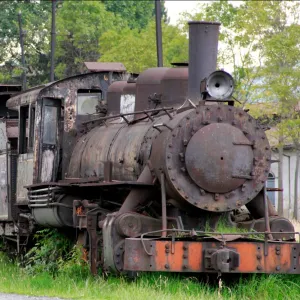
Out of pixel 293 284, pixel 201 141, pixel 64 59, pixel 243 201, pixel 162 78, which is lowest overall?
pixel 293 284

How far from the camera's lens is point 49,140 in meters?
15.2

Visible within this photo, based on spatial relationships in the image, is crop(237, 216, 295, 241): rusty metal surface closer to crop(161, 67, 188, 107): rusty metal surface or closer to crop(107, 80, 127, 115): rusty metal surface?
crop(161, 67, 188, 107): rusty metal surface

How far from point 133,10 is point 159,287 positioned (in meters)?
52.9

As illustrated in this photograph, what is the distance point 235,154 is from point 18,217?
5.45 metres

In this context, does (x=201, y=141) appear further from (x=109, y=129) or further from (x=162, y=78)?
(x=109, y=129)

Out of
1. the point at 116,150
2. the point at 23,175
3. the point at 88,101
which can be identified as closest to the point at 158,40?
the point at 88,101

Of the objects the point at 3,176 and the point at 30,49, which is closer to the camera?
the point at 3,176

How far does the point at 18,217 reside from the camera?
1633 centimetres

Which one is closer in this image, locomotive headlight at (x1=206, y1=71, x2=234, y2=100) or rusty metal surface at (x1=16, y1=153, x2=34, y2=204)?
locomotive headlight at (x1=206, y1=71, x2=234, y2=100)

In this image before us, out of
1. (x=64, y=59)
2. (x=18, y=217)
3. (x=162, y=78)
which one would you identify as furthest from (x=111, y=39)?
(x=162, y=78)

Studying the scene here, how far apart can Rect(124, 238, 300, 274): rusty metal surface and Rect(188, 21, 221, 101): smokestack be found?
214 centimetres

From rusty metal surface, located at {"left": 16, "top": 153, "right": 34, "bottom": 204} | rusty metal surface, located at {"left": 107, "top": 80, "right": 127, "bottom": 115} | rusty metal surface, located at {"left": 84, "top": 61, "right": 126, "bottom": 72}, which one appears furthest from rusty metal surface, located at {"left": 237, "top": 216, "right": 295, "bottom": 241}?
rusty metal surface, located at {"left": 84, "top": 61, "right": 126, "bottom": 72}

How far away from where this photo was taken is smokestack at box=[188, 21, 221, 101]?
41.3 ft

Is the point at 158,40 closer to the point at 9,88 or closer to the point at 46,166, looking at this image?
the point at 9,88
